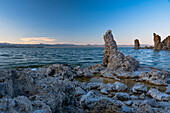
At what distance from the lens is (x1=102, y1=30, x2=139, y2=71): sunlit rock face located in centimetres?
1039

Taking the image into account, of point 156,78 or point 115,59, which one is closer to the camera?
point 156,78

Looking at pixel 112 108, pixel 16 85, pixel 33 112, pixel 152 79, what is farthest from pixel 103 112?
pixel 152 79

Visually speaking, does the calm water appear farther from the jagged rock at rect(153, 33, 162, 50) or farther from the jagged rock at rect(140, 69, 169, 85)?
the jagged rock at rect(153, 33, 162, 50)

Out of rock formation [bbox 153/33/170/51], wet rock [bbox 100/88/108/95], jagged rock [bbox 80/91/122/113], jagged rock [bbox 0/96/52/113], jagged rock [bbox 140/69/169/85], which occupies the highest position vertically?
rock formation [bbox 153/33/170/51]

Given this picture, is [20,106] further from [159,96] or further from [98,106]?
[159,96]

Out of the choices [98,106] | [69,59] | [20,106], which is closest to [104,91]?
[98,106]

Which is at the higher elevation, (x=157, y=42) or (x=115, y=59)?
(x=157, y=42)

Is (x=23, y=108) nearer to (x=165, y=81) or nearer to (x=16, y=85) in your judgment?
(x=16, y=85)

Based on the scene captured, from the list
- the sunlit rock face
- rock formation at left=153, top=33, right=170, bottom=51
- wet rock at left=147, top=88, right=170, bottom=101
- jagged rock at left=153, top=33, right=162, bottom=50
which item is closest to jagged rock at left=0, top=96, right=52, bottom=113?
wet rock at left=147, top=88, right=170, bottom=101

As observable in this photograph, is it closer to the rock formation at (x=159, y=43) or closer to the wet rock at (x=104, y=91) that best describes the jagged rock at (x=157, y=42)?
the rock formation at (x=159, y=43)

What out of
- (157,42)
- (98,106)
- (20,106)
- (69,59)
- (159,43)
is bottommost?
(69,59)

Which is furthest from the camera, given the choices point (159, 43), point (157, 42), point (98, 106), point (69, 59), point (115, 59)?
point (157, 42)

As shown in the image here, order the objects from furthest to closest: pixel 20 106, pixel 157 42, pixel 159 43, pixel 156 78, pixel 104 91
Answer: pixel 157 42 → pixel 159 43 → pixel 156 78 → pixel 104 91 → pixel 20 106

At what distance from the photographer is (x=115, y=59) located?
36.9 ft
